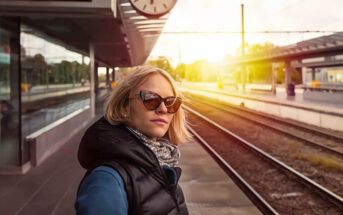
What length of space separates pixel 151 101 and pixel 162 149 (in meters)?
0.27

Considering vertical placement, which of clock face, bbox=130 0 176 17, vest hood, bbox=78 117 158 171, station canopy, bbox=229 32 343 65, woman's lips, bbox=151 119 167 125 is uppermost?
station canopy, bbox=229 32 343 65

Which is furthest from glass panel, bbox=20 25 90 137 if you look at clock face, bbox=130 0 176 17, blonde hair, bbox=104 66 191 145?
blonde hair, bbox=104 66 191 145

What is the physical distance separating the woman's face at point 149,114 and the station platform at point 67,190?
142 inches

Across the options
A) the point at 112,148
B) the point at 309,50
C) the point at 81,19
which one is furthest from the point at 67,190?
the point at 309,50

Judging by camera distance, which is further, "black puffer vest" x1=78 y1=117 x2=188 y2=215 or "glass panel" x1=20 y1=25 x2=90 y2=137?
"glass panel" x1=20 y1=25 x2=90 y2=137

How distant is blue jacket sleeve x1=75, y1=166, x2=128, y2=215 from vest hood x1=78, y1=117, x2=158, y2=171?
0.31 ft

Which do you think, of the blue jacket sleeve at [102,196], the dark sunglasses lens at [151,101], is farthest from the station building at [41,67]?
the blue jacket sleeve at [102,196]

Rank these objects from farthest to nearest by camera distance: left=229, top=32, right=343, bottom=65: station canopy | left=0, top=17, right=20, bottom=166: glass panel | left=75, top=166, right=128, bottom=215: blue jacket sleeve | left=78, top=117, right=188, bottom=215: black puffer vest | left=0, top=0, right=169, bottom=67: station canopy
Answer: left=229, top=32, right=343, bottom=65: station canopy → left=0, top=17, right=20, bottom=166: glass panel → left=0, top=0, right=169, bottom=67: station canopy → left=78, top=117, right=188, bottom=215: black puffer vest → left=75, top=166, right=128, bottom=215: blue jacket sleeve

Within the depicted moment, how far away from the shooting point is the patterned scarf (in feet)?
4.55

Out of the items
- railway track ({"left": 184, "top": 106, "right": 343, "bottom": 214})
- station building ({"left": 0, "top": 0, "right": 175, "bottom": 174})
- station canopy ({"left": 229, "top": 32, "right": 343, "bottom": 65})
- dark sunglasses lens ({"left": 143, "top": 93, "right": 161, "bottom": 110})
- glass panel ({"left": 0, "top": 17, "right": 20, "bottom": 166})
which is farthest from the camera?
station canopy ({"left": 229, "top": 32, "right": 343, "bottom": 65})

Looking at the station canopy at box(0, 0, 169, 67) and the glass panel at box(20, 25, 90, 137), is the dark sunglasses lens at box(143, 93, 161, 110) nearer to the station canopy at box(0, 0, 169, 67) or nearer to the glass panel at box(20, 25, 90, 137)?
the station canopy at box(0, 0, 169, 67)

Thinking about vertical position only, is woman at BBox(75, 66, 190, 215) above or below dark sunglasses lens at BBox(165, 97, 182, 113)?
below

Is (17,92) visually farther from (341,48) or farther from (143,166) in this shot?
(341,48)

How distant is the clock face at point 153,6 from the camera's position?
6.72 metres
